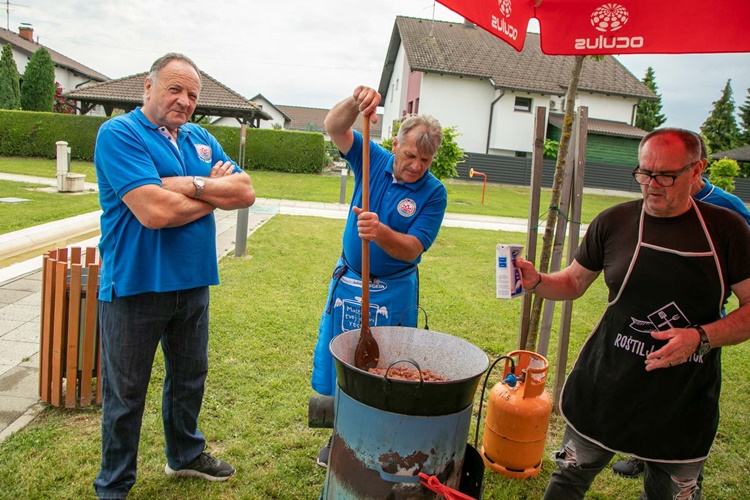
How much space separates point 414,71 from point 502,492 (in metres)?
26.4

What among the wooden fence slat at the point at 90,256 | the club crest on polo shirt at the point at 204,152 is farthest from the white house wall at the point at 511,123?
the club crest on polo shirt at the point at 204,152

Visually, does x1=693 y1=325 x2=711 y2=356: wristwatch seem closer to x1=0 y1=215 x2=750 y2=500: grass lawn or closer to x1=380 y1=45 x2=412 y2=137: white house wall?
x1=0 y1=215 x2=750 y2=500: grass lawn

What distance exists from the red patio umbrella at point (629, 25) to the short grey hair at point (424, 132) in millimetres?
542

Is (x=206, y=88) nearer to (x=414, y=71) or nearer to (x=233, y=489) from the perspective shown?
(x=414, y=71)

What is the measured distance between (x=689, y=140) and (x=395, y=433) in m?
1.59

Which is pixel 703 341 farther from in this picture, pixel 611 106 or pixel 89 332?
pixel 611 106

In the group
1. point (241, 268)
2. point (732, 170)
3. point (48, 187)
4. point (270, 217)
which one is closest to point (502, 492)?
point (241, 268)

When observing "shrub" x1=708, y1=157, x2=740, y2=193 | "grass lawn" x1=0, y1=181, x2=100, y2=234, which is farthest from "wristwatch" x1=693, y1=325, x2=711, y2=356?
"shrub" x1=708, y1=157, x2=740, y2=193

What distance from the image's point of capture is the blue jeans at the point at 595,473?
2.20m

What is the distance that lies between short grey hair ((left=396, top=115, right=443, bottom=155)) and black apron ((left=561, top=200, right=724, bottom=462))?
40.3 inches

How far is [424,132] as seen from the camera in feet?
8.90

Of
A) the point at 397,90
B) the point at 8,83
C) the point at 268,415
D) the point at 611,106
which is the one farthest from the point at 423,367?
the point at 8,83

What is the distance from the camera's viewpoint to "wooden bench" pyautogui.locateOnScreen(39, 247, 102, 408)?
3289 mm

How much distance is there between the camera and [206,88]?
2594cm
